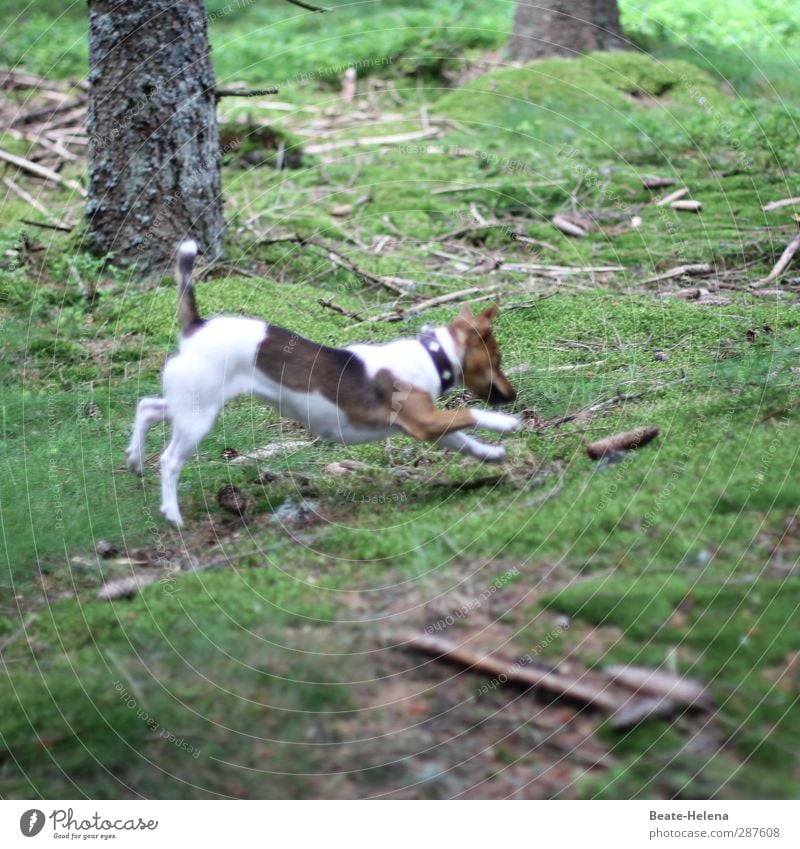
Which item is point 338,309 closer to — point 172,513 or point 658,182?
point 172,513

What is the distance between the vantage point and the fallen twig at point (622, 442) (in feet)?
21.2

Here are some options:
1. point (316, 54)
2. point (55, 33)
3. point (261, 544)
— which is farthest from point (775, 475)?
point (55, 33)

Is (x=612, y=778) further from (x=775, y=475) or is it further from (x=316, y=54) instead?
(x=316, y=54)

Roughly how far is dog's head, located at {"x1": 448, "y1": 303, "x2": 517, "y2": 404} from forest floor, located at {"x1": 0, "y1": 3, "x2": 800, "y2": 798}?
0.48 metres

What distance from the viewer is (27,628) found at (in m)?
5.58

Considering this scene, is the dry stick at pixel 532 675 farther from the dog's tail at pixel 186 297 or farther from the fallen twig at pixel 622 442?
the dog's tail at pixel 186 297

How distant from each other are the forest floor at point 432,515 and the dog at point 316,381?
444mm

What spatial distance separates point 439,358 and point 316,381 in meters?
0.87

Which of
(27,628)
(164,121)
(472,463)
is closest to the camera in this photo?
(27,628)

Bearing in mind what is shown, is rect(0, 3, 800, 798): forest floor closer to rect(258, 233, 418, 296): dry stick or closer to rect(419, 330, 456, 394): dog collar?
rect(258, 233, 418, 296): dry stick

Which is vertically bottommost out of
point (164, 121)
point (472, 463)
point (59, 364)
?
point (59, 364)

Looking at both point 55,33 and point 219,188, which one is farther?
point 55,33

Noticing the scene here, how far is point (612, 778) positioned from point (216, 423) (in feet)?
16.2

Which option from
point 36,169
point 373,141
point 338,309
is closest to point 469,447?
point 338,309
